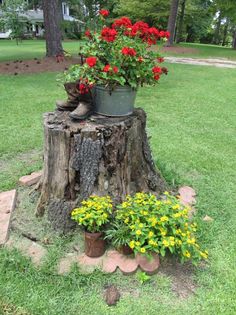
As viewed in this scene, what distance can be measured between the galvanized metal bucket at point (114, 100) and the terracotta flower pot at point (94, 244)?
84cm

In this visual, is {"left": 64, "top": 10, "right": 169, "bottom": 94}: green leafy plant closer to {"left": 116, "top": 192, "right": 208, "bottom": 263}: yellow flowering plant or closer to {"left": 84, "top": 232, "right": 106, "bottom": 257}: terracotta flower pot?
Answer: {"left": 116, "top": 192, "right": 208, "bottom": 263}: yellow flowering plant

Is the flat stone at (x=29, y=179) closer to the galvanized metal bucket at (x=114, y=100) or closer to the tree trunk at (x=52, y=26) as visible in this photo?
the galvanized metal bucket at (x=114, y=100)

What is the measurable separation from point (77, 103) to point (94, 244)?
1.01 m

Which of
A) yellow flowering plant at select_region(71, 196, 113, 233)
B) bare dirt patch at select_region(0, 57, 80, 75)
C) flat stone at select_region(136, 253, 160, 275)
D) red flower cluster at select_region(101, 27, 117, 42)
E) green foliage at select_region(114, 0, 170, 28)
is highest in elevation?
green foliage at select_region(114, 0, 170, 28)

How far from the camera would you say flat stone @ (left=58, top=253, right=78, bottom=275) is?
1857 millimetres

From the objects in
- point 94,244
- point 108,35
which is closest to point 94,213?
point 94,244

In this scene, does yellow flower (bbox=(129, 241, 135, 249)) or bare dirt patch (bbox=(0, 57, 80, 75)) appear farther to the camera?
bare dirt patch (bbox=(0, 57, 80, 75))

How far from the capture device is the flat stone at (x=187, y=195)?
8.53 feet

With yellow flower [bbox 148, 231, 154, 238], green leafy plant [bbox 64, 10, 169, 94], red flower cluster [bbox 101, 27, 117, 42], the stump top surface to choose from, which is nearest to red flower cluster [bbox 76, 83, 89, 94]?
green leafy plant [bbox 64, 10, 169, 94]

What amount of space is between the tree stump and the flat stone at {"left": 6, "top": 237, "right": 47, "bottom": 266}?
19cm

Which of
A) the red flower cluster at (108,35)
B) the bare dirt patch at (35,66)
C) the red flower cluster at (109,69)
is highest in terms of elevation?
the red flower cluster at (108,35)

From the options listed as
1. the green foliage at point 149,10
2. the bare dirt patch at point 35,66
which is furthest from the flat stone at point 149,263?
the green foliage at point 149,10

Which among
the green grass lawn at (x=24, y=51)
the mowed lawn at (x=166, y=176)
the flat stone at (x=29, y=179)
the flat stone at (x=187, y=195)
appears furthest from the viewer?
the green grass lawn at (x=24, y=51)

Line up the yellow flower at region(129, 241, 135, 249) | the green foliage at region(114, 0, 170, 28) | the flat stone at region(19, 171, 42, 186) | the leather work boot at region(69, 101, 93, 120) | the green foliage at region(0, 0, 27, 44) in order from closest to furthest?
the yellow flower at region(129, 241, 135, 249) < the leather work boot at region(69, 101, 93, 120) < the flat stone at region(19, 171, 42, 186) < the green foliage at region(0, 0, 27, 44) < the green foliage at region(114, 0, 170, 28)
